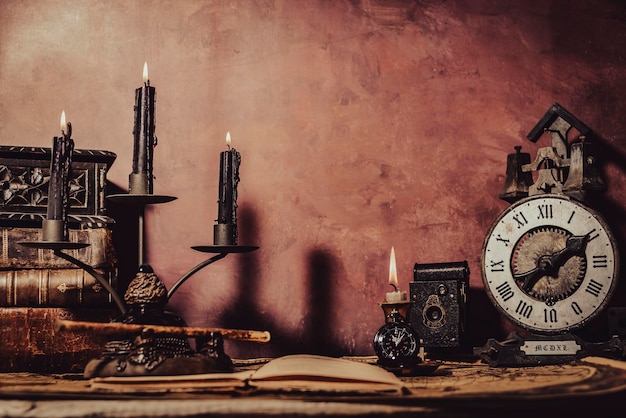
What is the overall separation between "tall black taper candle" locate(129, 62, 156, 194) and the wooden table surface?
1.48ft

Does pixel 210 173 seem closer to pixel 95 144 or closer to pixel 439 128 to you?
pixel 95 144

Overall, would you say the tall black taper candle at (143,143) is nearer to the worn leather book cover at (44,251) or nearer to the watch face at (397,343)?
the worn leather book cover at (44,251)

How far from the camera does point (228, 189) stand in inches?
67.0

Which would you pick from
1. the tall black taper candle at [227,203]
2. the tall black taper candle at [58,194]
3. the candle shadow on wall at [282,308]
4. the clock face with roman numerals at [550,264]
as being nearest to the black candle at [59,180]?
the tall black taper candle at [58,194]

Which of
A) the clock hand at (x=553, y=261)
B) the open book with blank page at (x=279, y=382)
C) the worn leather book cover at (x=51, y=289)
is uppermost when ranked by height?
the clock hand at (x=553, y=261)

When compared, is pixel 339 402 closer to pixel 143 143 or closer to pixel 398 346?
pixel 398 346

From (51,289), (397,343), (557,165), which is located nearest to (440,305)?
(397,343)

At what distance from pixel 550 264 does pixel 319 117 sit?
2.79 ft

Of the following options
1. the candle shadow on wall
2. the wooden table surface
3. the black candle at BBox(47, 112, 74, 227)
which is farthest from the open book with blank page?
the candle shadow on wall

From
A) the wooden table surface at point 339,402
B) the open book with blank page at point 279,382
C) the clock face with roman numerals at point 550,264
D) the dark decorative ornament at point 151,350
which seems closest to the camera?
the wooden table surface at point 339,402

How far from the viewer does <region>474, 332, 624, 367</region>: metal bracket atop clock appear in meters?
1.69

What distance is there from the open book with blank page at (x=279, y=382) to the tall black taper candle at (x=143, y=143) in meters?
0.42

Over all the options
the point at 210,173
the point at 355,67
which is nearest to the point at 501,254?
the point at 355,67

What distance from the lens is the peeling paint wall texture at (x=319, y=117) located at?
2.11 meters
